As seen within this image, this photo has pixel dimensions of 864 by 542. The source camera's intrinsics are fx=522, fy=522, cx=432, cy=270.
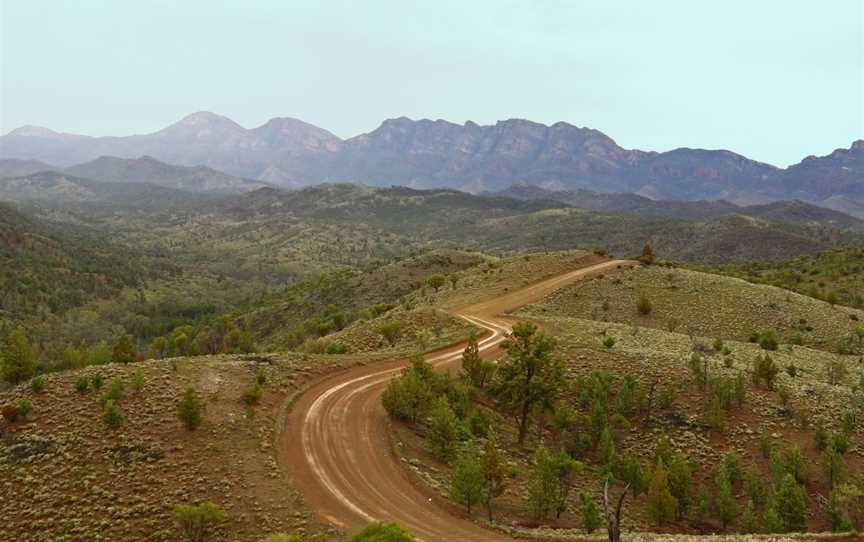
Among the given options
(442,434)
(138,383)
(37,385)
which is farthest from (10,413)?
(442,434)

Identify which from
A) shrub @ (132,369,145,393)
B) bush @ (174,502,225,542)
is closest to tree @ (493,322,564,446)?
bush @ (174,502,225,542)

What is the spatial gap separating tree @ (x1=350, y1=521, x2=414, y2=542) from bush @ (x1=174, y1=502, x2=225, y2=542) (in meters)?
5.77

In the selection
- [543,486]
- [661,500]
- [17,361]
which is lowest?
[661,500]

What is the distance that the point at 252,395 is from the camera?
79.4ft

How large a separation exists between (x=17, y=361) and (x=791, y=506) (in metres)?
35.5

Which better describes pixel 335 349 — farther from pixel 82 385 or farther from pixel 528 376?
pixel 82 385

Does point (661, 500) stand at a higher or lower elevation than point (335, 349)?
lower

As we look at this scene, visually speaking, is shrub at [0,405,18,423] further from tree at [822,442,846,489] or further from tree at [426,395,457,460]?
tree at [822,442,846,489]

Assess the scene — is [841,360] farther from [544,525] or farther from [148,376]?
A: [148,376]

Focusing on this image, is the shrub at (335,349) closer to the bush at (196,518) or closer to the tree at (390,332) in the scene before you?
the tree at (390,332)

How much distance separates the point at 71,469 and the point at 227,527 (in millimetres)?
7263

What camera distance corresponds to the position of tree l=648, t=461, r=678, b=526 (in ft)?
68.1

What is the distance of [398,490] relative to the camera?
19500 millimetres

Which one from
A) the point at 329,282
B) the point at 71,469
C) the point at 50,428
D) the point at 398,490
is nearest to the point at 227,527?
the point at 398,490
